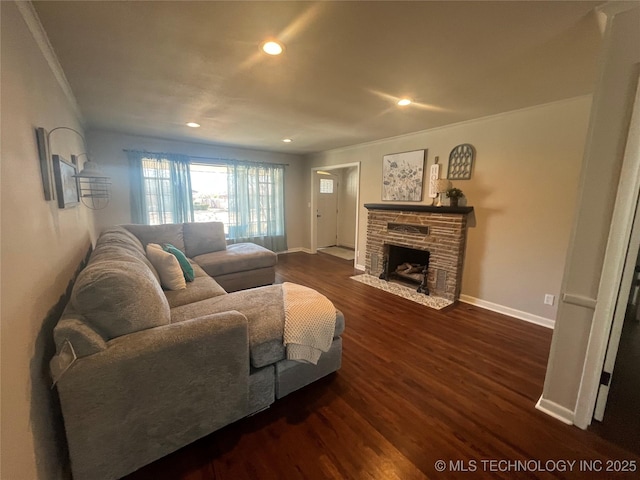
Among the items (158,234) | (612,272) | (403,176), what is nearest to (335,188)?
(403,176)

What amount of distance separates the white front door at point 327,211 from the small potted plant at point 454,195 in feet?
11.7

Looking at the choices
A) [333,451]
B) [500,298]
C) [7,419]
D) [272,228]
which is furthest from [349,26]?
[272,228]

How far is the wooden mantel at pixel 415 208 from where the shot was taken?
3271 millimetres

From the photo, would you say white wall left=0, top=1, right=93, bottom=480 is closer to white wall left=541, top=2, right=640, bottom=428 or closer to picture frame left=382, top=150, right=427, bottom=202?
white wall left=541, top=2, right=640, bottom=428

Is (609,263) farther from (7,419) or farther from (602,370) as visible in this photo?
(7,419)

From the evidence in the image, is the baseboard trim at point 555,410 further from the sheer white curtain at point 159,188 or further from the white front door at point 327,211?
the white front door at point 327,211

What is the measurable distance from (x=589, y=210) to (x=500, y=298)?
201cm

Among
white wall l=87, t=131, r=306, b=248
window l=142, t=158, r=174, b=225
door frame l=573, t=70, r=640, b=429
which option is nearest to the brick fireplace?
door frame l=573, t=70, r=640, b=429

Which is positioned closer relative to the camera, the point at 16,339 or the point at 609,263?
the point at 16,339

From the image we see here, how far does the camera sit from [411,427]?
5.21ft

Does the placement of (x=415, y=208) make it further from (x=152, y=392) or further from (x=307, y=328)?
(x=152, y=392)

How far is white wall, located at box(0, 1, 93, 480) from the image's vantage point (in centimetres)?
89

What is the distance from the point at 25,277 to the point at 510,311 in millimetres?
4099

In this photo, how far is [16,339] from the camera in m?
0.95
